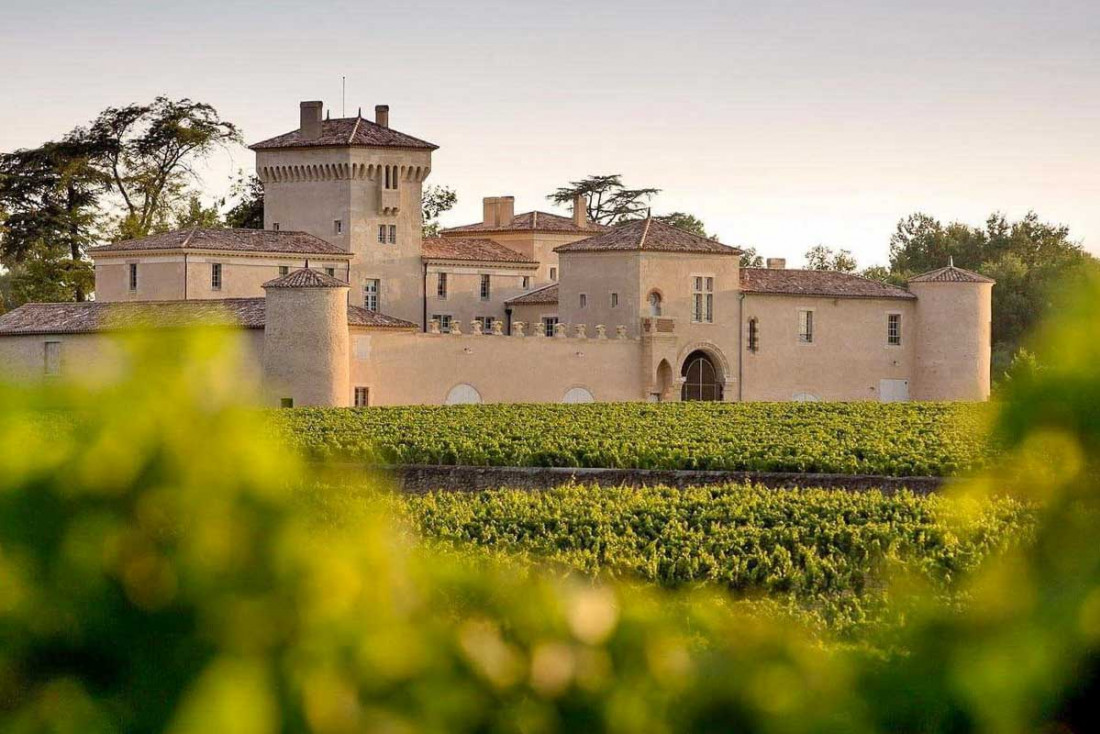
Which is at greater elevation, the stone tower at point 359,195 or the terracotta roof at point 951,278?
the stone tower at point 359,195

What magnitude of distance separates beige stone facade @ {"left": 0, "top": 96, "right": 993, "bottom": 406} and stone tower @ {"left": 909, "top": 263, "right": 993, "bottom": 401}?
53 mm

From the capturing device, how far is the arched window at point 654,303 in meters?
54.2

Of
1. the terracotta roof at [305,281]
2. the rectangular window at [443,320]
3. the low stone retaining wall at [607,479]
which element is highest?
the terracotta roof at [305,281]

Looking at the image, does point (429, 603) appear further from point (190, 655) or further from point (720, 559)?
point (720, 559)

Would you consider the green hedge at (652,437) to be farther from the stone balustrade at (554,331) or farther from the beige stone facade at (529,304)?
the beige stone facade at (529,304)

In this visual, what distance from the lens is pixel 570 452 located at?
31.3 metres

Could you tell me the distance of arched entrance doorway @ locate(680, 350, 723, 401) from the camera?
180 feet

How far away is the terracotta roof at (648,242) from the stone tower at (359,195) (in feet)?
18.0

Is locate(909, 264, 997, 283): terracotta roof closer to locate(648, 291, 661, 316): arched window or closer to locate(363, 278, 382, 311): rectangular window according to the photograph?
locate(648, 291, 661, 316): arched window

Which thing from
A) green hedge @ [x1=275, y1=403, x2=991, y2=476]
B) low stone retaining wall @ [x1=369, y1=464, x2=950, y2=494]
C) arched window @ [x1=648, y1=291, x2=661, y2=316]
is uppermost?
arched window @ [x1=648, y1=291, x2=661, y2=316]

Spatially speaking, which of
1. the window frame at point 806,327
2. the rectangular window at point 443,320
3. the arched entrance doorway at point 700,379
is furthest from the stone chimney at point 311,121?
the window frame at point 806,327

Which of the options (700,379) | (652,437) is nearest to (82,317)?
(700,379)

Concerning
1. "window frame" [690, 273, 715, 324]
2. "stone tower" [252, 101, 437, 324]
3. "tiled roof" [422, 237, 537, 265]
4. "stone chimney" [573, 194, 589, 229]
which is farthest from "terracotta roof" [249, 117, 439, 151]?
"stone chimney" [573, 194, 589, 229]

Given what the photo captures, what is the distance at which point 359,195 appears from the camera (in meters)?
56.2
